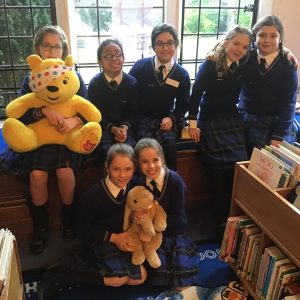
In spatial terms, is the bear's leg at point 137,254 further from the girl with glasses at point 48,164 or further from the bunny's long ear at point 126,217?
the girl with glasses at point 48,164

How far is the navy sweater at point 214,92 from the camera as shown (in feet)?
5.90

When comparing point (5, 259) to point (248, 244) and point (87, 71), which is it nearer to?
point (248, 244)

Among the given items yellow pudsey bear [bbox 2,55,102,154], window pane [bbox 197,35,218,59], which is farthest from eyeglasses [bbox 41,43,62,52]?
window pane [bbox 197,35,218,59]

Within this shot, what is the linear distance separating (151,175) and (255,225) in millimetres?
447

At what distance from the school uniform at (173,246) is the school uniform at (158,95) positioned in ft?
1.27

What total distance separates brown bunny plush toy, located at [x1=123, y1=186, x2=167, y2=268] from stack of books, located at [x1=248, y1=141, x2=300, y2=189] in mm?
404

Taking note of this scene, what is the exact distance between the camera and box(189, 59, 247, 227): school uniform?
5.72 feet

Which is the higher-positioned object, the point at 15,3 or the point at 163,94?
the point at 15,3

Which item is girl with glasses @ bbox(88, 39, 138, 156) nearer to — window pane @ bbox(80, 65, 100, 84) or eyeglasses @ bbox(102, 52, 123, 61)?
eyeglasses @ bbox(102, 52, 123, 61)

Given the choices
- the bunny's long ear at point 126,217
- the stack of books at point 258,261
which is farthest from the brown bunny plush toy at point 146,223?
the stack of books at point 258,261

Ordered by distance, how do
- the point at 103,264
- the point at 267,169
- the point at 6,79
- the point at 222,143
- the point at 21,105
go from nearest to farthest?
the point at 267,169
the point at 103,264
the point at 21,105
the point at 222,143
the point at 6,79

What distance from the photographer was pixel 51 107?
157 cm

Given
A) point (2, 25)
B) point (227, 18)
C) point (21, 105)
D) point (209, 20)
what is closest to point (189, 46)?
point (209, 20)

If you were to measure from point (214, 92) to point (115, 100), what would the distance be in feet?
1.66
